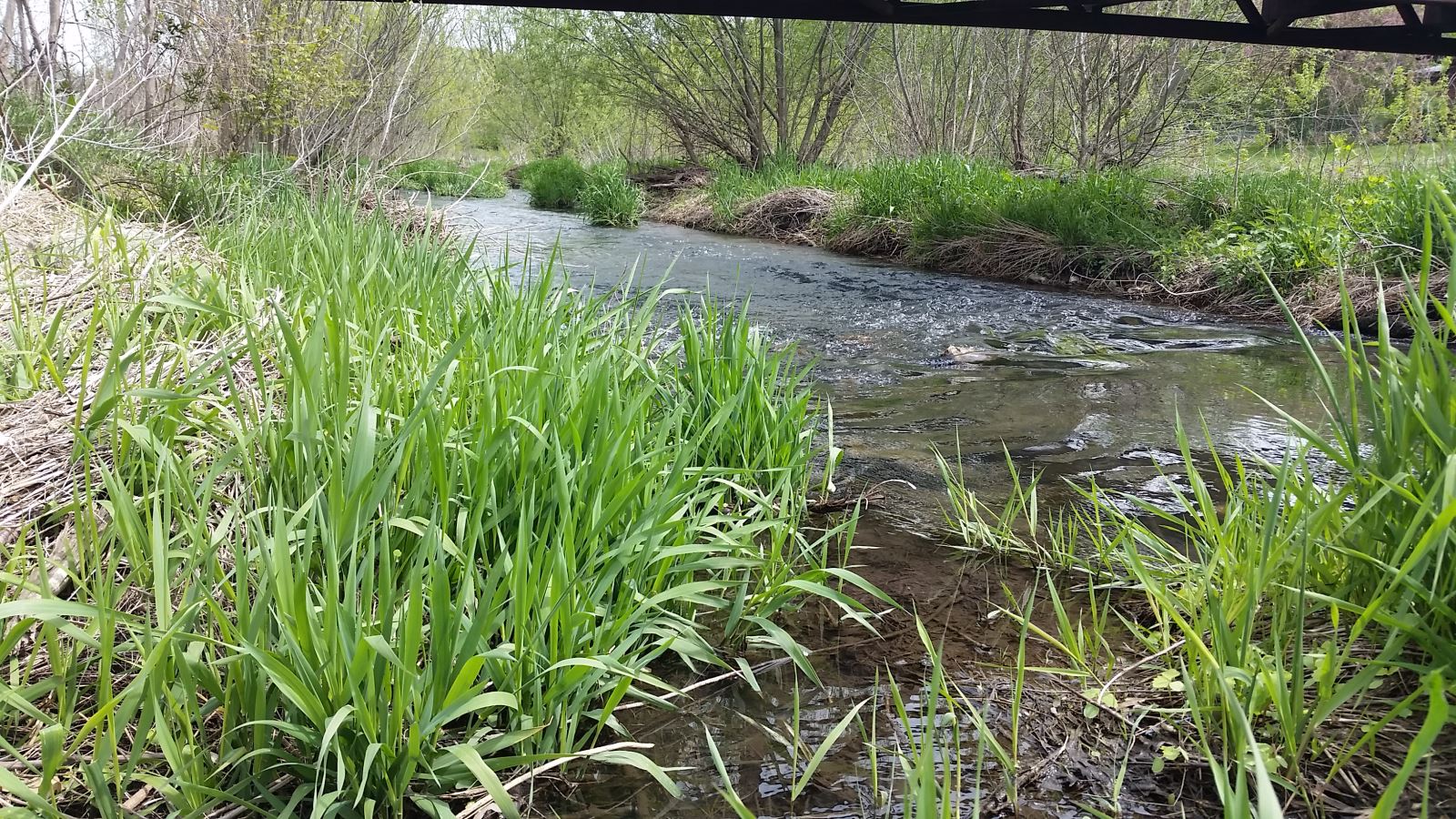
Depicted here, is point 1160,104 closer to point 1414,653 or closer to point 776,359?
point 776,359

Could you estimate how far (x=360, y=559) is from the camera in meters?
1.69

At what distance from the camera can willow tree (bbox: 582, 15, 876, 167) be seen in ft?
57.3

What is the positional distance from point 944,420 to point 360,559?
2.87m

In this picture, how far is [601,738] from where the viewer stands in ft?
5.41

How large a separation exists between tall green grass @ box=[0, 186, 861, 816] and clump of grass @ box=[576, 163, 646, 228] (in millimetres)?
11287

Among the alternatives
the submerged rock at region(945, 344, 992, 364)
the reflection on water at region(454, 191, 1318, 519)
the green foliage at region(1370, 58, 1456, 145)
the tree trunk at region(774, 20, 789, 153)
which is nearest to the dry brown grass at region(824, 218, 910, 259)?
the reflection on water at region(454, 191, 1318, 519)

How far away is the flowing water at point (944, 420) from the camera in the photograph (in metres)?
1.51

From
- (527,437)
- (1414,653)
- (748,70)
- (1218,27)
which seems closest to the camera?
(1414,653)

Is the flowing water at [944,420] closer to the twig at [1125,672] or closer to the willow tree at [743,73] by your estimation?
the twig at [1125,672]

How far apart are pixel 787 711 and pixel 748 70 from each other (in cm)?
1777

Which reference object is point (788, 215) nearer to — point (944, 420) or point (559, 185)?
point (559, 185)

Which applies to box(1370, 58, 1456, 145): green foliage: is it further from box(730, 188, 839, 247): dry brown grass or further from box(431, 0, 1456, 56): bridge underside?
box(730, 188, 839, 247): dry brown grass

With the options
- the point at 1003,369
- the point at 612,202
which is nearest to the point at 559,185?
the point at 612,202

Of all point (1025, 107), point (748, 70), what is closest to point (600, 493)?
point (1025, 107)
